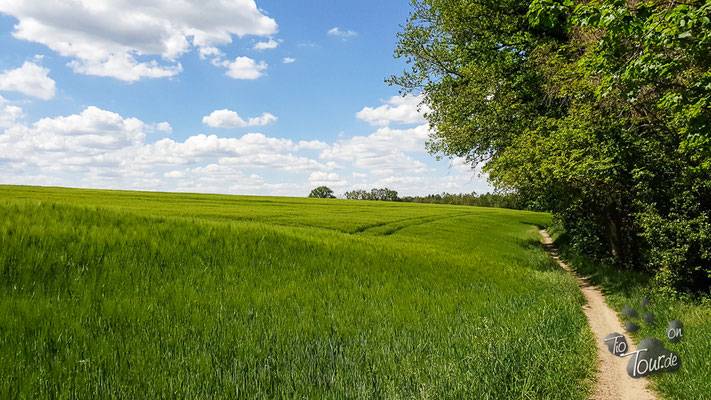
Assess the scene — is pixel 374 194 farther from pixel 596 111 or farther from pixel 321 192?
pixel 596 111

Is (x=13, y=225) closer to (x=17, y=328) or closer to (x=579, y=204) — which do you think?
(x=17, y=328)

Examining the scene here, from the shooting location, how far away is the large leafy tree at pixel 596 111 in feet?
25.8

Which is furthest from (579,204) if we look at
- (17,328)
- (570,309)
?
(17,328)

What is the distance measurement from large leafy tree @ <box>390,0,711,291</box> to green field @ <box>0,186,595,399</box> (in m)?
4.39

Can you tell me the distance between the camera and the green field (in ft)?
14.2

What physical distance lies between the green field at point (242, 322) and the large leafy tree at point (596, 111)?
4389 mm

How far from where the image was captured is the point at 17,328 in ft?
15.9

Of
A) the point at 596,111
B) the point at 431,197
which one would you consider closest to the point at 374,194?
the point at 431,197

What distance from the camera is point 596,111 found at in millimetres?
13508

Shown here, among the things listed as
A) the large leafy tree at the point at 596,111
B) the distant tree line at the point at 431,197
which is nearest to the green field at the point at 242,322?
the large leafy tree at the point at 596,111

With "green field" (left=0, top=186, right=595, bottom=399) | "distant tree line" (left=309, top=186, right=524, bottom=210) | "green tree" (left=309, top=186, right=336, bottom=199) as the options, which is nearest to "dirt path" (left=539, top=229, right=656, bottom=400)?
"green field" (left=0, top=186, right=595, bottom=399)

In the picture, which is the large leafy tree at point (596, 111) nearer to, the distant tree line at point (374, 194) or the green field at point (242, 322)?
the green field at point (242, 322)

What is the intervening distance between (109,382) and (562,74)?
1698 centimetres

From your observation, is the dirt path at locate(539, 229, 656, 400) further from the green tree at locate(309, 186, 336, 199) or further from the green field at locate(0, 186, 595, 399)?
the green tree at locate(309, 186, 336, 199)
